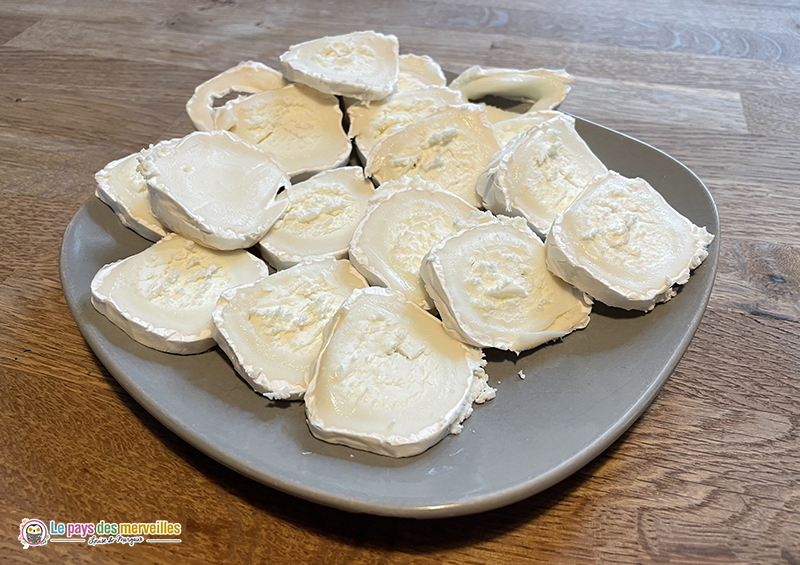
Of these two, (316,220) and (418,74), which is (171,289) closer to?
(316,220)

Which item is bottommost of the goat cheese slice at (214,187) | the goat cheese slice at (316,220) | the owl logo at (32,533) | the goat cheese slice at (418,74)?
the owl logo at (32,533)

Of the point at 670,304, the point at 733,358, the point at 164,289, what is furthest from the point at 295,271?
the point at 733,358

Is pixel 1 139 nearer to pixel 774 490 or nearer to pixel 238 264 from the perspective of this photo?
pixel 238 264

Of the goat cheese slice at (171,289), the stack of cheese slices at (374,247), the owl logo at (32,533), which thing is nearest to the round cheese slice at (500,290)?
the stack of cheese slices at (374,247)

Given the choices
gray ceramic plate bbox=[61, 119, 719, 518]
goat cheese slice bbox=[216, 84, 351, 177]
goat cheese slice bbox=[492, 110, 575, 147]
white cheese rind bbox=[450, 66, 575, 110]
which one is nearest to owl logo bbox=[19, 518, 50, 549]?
gray ceramic plate bbox=[61, 119, 719, 518]

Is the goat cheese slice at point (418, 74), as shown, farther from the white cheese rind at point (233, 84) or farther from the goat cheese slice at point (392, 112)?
the white cheese rind at point (233, 84)

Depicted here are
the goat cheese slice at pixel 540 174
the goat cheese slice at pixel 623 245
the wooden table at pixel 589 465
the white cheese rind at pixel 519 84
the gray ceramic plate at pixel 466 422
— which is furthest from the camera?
the white cheese rind at pixel 519 84

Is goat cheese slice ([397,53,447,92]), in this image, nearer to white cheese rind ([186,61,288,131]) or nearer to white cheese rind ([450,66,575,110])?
white cheese rind ([450,66,575,110])
